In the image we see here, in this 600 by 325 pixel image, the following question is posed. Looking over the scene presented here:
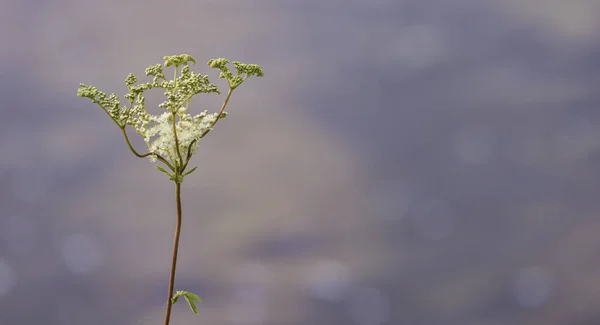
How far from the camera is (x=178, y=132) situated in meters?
2.57

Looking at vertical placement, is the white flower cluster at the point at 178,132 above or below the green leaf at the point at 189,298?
above

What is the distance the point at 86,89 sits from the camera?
254cm

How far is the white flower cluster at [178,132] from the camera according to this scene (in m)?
2.56

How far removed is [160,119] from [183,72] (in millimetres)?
175

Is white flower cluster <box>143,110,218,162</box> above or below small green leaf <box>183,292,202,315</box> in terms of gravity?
above

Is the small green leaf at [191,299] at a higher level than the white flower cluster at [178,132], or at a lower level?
lower

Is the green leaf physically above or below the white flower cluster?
below

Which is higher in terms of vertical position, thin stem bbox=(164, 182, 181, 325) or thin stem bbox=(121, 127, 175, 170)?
thin stem bbox=(121, 127, 175, 170)

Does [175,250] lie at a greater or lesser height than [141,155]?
lesser

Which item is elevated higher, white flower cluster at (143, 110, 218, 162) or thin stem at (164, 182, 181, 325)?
white flower cluster at (143, 110, 218, 162)

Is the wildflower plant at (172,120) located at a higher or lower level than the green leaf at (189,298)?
higher

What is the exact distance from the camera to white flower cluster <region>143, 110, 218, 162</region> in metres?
2.56

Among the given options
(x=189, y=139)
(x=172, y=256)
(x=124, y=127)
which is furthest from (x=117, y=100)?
(x=172, y=256)

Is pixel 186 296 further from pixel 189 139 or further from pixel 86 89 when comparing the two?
pixel 86 89
